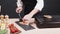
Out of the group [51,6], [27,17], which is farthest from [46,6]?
[27,17]

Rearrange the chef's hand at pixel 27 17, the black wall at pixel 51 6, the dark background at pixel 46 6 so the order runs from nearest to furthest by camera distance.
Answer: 1. the chef's hand at pixel 27 17
2. the dark background at pixel 46 6
3. the black wall at pixel 51 6

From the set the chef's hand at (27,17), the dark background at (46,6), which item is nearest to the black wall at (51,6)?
the dark background at (46,6)

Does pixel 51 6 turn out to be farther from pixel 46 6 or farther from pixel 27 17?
pixel 27 17

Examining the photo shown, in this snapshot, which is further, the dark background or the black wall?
the black wall

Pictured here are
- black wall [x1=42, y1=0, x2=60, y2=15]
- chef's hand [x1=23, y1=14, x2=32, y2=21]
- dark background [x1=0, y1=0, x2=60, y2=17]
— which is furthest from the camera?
black wall [x1=42, y1=0, x2=60, y2=15]

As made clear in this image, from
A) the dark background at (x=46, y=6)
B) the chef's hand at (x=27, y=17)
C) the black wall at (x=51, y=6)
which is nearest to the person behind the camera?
the chef's hand at (x=27, y=17)

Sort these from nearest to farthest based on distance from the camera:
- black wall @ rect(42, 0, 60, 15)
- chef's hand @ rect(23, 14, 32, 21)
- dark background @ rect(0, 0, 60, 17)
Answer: chef's hand @ rect(23, 14, 32, 21) → dark background @ rect(0, 0, 60, 17) → black wall @ rect(42, 0, 60, 15)

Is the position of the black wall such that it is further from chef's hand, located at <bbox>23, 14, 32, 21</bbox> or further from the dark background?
chef's hand, located at <bbox>23, 14, 32, 21</bbox>

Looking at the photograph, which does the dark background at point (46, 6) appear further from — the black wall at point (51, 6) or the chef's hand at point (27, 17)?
the chef's hand at point (27, 17)

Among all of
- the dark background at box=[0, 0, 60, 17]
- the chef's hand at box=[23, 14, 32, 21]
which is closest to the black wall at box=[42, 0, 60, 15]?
the dark background at box=[0, 0, 60, 17]

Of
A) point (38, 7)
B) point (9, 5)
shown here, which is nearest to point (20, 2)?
point (38, 7)

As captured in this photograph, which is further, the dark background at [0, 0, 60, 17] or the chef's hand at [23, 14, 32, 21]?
the dark background at [0, 0, 60, 17]

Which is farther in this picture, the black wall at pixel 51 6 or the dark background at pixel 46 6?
the black wall at pixel 51 6

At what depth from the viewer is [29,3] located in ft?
7.34
